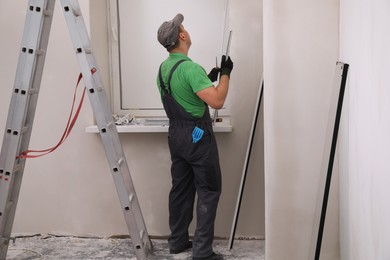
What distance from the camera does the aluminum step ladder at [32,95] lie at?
2146mm

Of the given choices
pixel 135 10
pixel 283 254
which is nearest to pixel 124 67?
pixel 135 10

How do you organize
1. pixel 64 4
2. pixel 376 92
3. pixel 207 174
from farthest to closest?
pixel 207 174 → pixel 64 4 → pixel 376 92

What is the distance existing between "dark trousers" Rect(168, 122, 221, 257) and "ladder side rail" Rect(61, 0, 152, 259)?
0.90 ft

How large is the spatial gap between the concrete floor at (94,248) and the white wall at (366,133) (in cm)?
90

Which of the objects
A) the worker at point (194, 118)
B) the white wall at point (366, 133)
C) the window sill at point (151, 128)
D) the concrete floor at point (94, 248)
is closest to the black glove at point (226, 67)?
the worker at point (194, 118)

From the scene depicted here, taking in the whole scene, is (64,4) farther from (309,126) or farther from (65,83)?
(309,126)

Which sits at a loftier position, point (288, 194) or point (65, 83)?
point (65, 83)

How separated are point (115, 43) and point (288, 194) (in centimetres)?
161

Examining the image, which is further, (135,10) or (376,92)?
(135,10)

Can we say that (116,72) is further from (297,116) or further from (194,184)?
(297,116)

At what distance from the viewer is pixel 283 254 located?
228cm

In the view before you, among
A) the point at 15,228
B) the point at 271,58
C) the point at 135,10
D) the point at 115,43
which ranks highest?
the point at 135,10

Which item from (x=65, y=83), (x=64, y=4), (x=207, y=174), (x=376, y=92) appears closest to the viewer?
(x=376, y=92)

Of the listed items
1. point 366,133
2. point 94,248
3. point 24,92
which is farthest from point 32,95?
point 366,133
